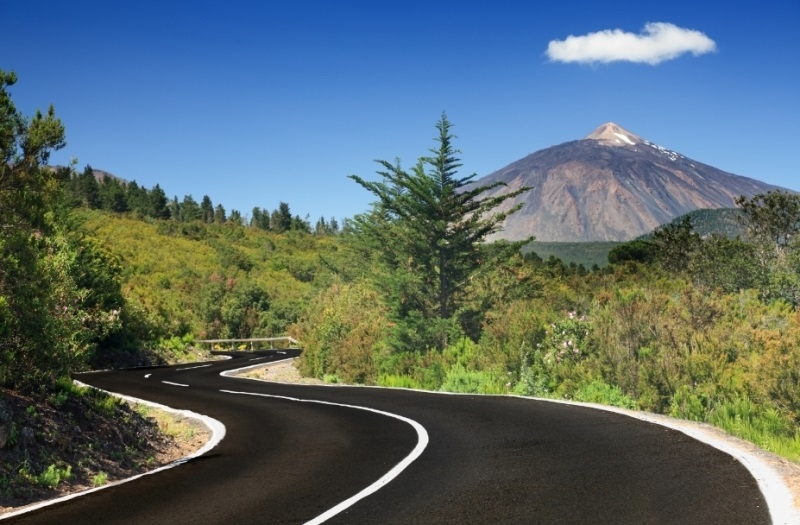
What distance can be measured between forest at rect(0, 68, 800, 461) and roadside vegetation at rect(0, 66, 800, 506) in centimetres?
5

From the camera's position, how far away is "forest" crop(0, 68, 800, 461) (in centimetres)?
1016

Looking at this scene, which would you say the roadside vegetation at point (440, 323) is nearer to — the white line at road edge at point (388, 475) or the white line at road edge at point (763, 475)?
the white line at road edge at point (763, 475)

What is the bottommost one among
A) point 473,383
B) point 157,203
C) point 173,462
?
point 473,383

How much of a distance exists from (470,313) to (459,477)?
16.0 meters

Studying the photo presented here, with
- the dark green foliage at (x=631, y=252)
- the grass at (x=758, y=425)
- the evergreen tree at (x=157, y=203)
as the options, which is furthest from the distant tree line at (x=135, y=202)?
the grass at (x=758, y=425)

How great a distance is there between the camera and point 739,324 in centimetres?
1452

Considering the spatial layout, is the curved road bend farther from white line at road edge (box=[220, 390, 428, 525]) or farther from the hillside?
the hillside

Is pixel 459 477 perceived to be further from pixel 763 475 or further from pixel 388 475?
pixel 763 475

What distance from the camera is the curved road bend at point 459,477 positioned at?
5621mm

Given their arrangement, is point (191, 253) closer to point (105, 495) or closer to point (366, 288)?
point (366, 288)

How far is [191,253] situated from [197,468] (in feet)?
255

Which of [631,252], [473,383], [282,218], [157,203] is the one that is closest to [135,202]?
[157,203]

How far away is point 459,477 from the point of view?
Result: 6.95 metres

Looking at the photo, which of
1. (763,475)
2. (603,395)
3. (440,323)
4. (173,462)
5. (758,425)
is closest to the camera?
(763,475)
